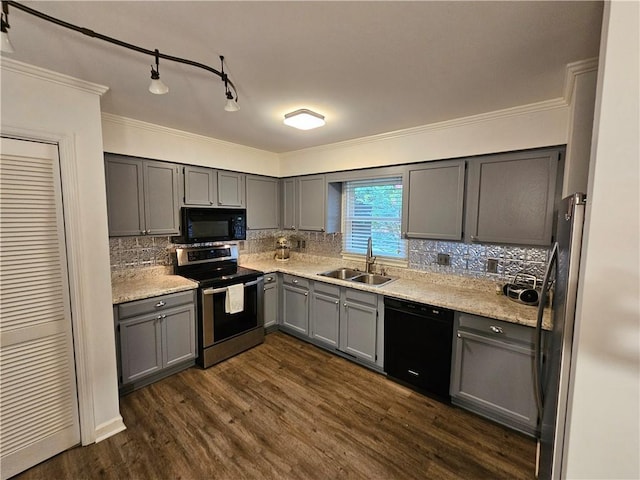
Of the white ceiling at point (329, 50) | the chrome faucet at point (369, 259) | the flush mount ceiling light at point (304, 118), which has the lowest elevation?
the chrome faucet at point (369, 259)

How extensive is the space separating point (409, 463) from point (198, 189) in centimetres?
312

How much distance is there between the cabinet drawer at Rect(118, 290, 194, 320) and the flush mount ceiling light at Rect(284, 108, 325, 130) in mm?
1904

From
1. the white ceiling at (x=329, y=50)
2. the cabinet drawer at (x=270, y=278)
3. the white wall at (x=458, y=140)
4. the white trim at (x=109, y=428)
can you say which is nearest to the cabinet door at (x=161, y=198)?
the white ceiling at (x=329, y=50)

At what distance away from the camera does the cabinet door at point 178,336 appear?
8.64 ft

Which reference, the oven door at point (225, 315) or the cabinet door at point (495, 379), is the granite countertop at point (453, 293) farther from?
the oven door at point (225, 315)

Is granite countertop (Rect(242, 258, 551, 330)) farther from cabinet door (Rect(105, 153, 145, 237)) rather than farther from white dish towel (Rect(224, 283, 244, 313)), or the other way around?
cabinet door (Rect(105, 153, 145, 237))

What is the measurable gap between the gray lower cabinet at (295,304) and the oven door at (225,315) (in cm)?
35

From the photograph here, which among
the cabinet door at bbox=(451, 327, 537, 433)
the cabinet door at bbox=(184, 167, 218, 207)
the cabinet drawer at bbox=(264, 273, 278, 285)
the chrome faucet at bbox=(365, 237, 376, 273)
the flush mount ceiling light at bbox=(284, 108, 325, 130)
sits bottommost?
the cabinet door at bbox=(451, 327, 537, 433)

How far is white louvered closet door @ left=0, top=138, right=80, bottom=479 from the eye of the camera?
5.35 feet

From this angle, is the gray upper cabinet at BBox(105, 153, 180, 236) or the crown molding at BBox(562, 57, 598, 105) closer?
the crown molding at BBox(562, 57, 598, 105)

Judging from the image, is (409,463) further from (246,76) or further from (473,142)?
(246,76)

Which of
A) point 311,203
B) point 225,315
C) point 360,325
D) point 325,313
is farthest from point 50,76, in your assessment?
point 360,325

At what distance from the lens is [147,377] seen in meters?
2.57

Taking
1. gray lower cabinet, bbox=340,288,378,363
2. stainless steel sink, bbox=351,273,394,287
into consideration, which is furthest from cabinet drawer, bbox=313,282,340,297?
stainless steel sink, bbox=351,273,394,287
